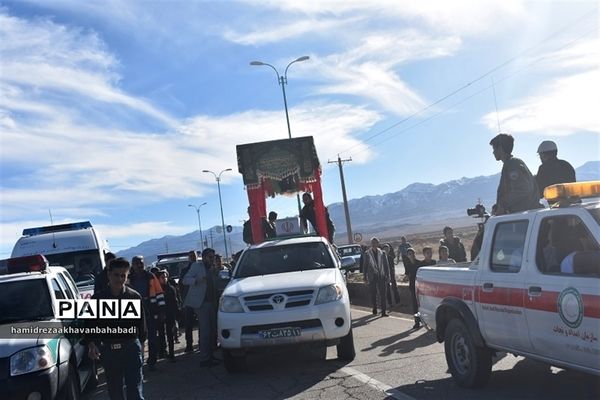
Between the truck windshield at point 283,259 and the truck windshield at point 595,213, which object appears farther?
the truck windshield at point 283,259

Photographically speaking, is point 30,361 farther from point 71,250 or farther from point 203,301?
point 71,250

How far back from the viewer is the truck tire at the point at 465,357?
613 centimetres

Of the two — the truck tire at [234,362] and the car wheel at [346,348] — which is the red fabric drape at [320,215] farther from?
the truck tire at [234,362]

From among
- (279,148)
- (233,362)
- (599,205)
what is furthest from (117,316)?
(279,148)

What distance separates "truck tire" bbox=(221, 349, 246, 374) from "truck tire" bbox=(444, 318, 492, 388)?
293 centimetres

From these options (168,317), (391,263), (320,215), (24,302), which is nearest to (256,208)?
Result: (320,215)

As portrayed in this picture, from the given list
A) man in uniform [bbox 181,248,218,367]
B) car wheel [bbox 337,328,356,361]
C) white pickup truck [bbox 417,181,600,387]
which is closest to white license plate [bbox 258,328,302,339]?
car wheel [bbox 337,328,356,361]

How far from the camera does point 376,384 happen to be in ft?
22.4

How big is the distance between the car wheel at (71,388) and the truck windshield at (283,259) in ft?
10.3

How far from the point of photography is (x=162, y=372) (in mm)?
9164

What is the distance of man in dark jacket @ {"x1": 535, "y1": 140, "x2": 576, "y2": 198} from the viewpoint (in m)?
7.23

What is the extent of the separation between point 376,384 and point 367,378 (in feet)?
1.14

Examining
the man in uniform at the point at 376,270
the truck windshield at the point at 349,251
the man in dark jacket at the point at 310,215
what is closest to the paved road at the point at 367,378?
the man in uniform at the point at 376,270

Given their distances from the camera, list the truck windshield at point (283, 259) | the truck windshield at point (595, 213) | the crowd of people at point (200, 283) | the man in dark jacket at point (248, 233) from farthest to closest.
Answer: the man in dark jacket at point (248, 233), the truck windshield at point (283, 259), the crowd of people at point (200, 283), the truck windshield at point (595, 213)
